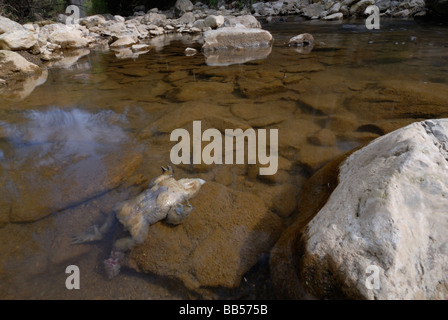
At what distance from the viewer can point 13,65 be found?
589 cm

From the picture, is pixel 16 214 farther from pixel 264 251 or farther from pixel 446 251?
pixel 446 251

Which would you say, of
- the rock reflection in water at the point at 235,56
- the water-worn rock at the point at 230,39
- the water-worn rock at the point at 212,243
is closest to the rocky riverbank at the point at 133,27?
the water-worn rock at the point at 230,39

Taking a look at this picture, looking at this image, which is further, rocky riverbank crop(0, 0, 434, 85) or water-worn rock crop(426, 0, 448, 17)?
water-worn rock crop(426, 0, 448, 17)

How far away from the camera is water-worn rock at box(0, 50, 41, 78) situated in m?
5.72

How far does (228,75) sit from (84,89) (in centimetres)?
277

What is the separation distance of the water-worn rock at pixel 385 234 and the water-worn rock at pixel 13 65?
7250 mm

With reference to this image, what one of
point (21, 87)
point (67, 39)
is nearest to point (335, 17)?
point (67, 39)

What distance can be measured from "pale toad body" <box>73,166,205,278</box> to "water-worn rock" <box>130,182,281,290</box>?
6 cm

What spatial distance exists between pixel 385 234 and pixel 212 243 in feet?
3.21

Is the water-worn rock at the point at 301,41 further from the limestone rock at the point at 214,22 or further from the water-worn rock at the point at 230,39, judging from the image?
the limestone rock at the point at 214,22

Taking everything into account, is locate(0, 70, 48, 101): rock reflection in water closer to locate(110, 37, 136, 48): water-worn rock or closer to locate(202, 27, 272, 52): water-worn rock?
locate(110, 37, 136, 48): water-worn rock

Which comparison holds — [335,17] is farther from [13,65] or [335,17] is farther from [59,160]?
[59,160]

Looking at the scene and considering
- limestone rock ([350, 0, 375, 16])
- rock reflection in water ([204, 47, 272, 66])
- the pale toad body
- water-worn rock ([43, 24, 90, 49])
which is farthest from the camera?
limestone rock ([350, 0, 375, 16])

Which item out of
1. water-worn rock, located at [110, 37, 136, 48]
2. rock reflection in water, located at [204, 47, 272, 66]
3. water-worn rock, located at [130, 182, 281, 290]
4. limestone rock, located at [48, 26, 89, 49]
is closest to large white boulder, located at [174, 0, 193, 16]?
water-worn rock, located at [110, 37, 136, 48]
